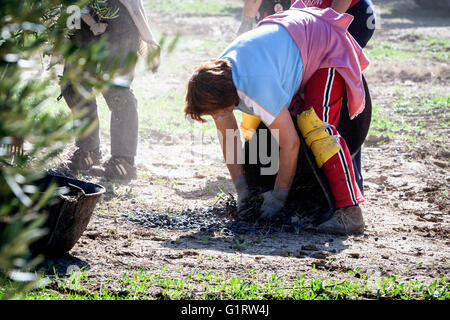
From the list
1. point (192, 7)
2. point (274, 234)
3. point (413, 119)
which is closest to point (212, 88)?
point (274, 234)

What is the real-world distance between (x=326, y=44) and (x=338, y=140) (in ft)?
2.11

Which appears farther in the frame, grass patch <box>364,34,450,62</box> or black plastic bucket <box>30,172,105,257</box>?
grass patch <box>364,34,450,62</box>

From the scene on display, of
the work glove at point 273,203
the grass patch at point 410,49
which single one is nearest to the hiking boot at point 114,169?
the work glove at point 273,203

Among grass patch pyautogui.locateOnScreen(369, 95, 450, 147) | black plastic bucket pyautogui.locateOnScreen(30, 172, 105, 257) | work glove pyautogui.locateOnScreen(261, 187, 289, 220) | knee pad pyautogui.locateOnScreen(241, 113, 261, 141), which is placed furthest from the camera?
grass patch pyautogui.locateOnScreen(369, 95, 450, 147)

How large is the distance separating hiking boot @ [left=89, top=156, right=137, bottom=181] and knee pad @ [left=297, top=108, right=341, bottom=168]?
1.87 meters

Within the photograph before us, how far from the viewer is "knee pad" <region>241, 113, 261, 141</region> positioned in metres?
4.17

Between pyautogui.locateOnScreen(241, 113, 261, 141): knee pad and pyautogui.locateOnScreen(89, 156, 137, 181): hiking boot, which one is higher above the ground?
pyautogui.locateOnScreen(241, 113, 261, 141): knee pad

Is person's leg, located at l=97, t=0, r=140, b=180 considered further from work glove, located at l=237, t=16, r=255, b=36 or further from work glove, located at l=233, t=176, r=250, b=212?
work glove, located at l=237, t=16, r=255, b=36

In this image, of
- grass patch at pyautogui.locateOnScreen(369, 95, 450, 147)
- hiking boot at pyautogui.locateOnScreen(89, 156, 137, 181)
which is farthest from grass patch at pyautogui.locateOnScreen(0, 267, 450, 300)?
grass patch at pyautogui.locateOnScreen(369, 95, 450, 147)

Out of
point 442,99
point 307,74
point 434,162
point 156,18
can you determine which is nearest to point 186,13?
point 156,18

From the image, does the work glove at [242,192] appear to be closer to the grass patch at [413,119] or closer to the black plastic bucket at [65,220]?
the black plastic bucket at [65,220]

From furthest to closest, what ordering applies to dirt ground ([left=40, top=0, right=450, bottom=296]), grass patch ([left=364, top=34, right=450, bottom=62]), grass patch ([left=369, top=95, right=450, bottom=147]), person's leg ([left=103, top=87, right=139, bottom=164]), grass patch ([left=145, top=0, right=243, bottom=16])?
grass patch ([left=145, top=0, right=243, bottom=16]) < grass patch ([left=364, top=34, right=450, bottom=62]) < grass patch ([left=369, top=95, right=450, bottom=147]) < person's leg ([left=103, top=87, right=139, bottom=164]) < dirt ground ([left=40, top=0, right=450, bottom=296])

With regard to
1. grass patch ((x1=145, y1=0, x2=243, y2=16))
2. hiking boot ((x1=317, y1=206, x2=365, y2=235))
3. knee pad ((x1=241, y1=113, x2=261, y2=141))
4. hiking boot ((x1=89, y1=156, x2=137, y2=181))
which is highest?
knee pad ((x1=241, y1=113, x2=261, y2=141))

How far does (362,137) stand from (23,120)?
131 inches
